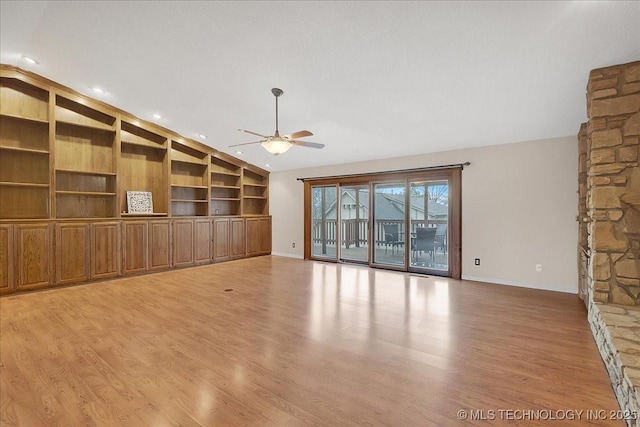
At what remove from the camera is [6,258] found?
4363 millimetres

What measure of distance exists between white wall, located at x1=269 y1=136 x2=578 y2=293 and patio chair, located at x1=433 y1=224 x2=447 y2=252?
0.37 m

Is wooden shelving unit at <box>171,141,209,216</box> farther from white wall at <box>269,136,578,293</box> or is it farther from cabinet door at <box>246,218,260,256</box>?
white wall at <box>269,136,578,293</box>

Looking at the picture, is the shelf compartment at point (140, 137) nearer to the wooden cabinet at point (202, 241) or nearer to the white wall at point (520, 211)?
the wooden cabinet at point (202, 241)

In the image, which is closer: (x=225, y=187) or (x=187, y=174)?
(x=187, y=174)

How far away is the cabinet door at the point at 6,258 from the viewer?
4328 millimetres

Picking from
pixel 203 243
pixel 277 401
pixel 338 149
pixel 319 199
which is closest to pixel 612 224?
pixel 277 401

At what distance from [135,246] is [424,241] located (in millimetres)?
5604

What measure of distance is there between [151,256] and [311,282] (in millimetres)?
3330

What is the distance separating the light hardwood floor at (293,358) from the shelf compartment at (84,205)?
1.62 meters

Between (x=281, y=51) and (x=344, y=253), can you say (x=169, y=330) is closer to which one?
(x=281, y=51)

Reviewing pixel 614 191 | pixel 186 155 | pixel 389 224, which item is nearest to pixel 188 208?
pixel 186 155

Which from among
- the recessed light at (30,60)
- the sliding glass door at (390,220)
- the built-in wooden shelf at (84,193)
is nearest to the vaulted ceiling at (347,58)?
the recessed light at (30,60)

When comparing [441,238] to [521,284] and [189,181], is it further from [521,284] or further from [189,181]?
[189,181]

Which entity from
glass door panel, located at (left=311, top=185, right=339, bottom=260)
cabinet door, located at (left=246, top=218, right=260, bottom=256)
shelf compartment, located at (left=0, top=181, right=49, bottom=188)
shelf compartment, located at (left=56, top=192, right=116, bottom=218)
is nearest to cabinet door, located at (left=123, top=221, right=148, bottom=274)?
shelf compartment, located at (left=56, top=192, right=116, bottom=218)
